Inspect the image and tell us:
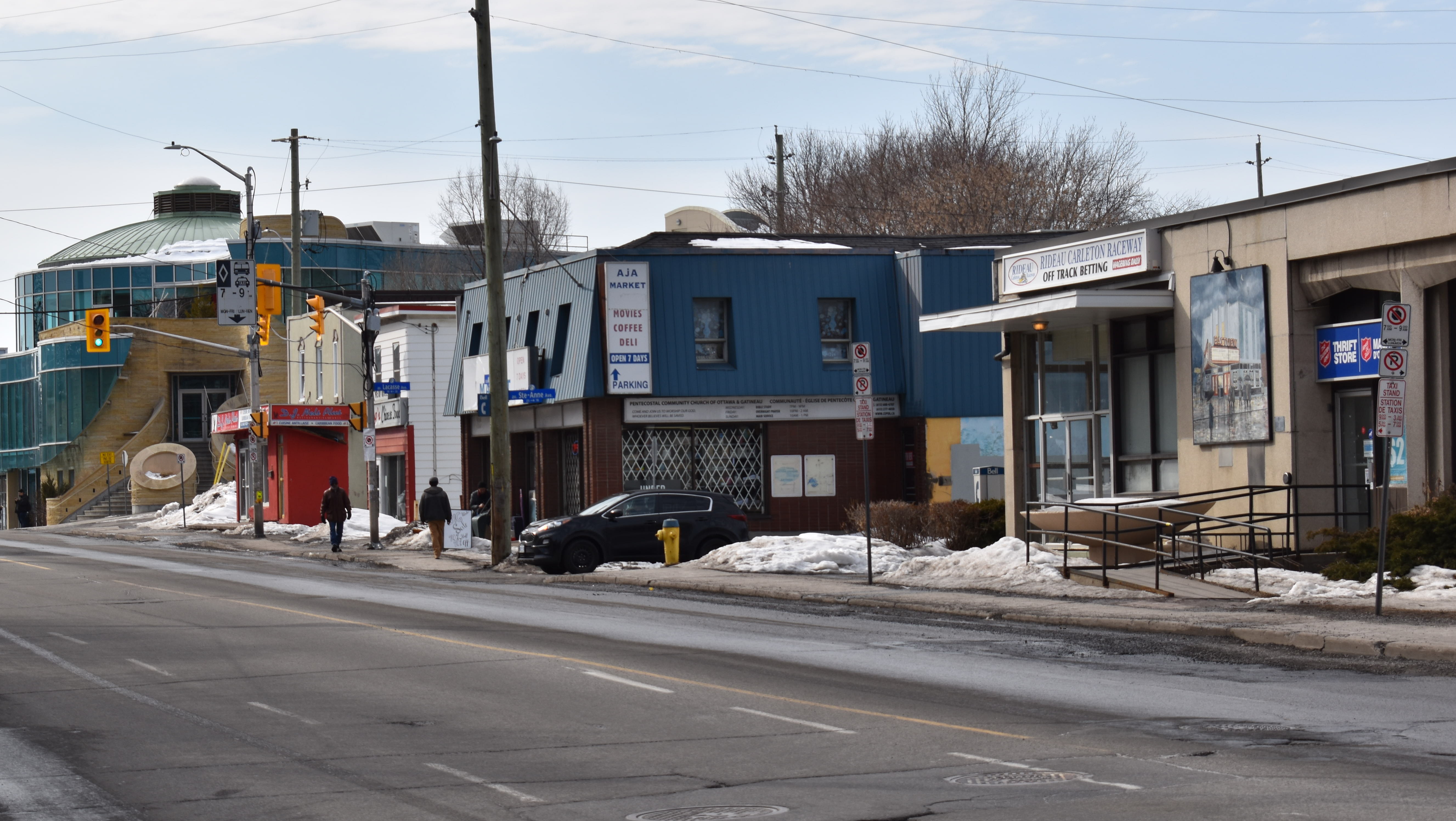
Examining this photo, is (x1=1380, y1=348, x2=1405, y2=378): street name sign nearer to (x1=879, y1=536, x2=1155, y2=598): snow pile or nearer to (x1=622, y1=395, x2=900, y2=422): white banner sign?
(x1=879, y1=536, x2=1155, y2=598): snow pile

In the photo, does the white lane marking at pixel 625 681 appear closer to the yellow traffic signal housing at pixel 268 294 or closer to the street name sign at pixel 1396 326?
the street name sign at pixel 1396 326

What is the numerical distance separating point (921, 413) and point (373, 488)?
1280 cm

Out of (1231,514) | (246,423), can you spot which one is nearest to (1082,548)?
(1231,514)

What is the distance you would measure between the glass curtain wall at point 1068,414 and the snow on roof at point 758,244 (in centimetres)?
1090

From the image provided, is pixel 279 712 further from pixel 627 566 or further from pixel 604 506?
pixel 604 506

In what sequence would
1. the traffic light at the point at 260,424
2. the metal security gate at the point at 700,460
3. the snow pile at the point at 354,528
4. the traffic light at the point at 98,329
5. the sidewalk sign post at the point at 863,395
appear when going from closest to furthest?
the sidewalk sign post at the point at 863,395, the metal security gate at the point at 700,460, the traffic light at the point at 98,329, the snow pile at the point at 354,528, the traffic light at the point at 260,424

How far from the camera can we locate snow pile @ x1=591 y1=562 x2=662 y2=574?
27.6m

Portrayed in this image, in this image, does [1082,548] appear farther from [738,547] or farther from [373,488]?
[373,488]

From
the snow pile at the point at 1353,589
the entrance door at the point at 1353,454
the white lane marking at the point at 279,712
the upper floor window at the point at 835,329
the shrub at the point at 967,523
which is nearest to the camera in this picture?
the white lane marking at the point at 279,712

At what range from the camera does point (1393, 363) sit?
1574 cm

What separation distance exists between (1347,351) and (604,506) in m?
13.5

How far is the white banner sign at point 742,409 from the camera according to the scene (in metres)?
35.4

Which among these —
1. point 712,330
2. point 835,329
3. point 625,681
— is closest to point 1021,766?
point 625,681

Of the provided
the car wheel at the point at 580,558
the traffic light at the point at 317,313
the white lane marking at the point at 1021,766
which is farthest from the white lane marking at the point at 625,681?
the traffic light at the point at 317,313
